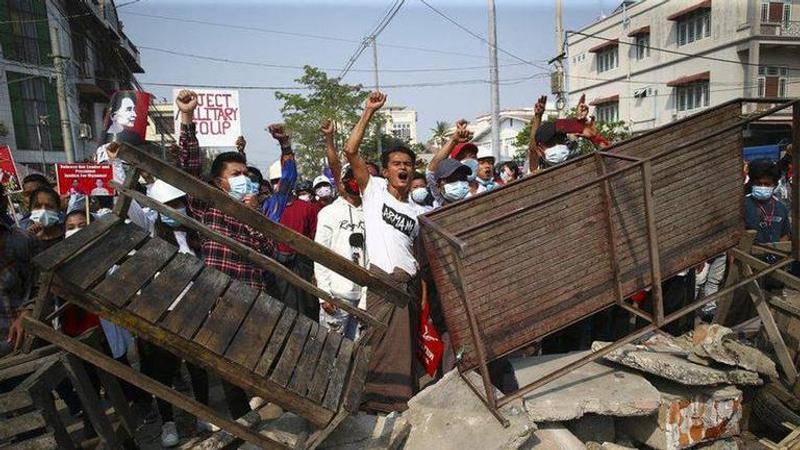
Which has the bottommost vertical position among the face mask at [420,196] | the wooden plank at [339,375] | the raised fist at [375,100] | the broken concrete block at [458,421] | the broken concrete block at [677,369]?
the broken concrete block at [458,421]

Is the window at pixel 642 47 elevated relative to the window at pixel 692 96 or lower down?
elevated

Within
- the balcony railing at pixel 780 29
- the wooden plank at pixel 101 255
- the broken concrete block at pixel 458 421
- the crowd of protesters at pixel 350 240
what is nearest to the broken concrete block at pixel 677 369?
the crowd of protesters at pixel 350 240

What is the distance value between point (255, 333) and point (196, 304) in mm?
296

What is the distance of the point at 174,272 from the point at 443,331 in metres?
1.97

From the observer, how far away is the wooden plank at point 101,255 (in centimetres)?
171

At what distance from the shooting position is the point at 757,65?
22078 mm

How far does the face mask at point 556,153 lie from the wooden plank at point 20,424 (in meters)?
3.78

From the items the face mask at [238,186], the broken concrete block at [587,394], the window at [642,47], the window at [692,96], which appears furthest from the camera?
the window at [642,47]

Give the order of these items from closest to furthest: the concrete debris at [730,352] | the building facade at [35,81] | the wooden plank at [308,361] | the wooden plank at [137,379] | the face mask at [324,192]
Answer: the wooden plank at [137,379], the wooden plank at [308,361], the concrete debris at [730,352], the face mask at [324,192], the building facade at [35,81]

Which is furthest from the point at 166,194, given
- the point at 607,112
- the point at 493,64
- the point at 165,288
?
the point at 607,112

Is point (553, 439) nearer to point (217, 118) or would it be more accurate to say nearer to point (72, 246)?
point (72, 246)

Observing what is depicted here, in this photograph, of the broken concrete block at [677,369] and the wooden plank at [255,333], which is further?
the broken concrete block at [677,369]

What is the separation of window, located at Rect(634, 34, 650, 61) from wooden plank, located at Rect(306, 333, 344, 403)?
30.8 m

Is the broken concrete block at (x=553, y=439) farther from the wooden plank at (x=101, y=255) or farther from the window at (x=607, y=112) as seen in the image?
the window at (x=607, y=112)
